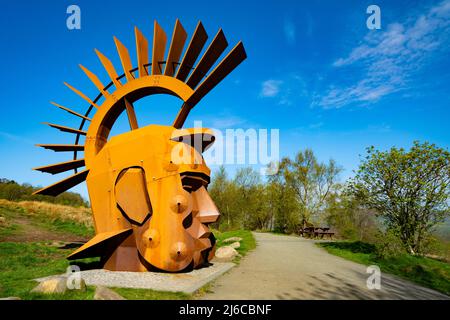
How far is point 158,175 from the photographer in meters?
8.18

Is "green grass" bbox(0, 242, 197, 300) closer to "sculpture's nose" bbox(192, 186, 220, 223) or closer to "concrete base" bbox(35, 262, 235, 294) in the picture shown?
"concrete base" bbox(35, 262, 235, 294)

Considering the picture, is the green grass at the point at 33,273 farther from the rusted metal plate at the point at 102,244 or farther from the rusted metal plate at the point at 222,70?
the rusted metal plate at the point at 222,70

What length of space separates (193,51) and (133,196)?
190 inches

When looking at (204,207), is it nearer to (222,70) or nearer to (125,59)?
(222,70)

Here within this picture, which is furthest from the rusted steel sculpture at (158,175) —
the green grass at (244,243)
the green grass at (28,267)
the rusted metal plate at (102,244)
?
the green grass at (244,243)

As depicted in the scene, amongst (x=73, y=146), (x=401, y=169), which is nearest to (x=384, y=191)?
(x=401, y=169)

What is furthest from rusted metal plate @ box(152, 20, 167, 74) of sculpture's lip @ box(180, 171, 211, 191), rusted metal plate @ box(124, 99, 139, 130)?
sculpture's lip @ box(180, 171, 211, 191)

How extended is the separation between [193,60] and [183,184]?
4015 millimetres

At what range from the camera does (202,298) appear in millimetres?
5570

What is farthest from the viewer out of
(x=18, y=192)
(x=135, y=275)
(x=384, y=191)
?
(x=18, y=192)

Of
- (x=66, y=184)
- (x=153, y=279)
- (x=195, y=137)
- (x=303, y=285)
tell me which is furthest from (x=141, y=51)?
(x=303, y=285)

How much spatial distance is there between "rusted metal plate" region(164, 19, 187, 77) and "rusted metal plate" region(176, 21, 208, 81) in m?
0.41

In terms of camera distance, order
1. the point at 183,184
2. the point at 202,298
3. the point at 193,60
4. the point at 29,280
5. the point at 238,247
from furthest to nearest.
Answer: the point at 238,247, the point at 193,60, the point at 183,184, the point at 29,280, the point at 202,298
